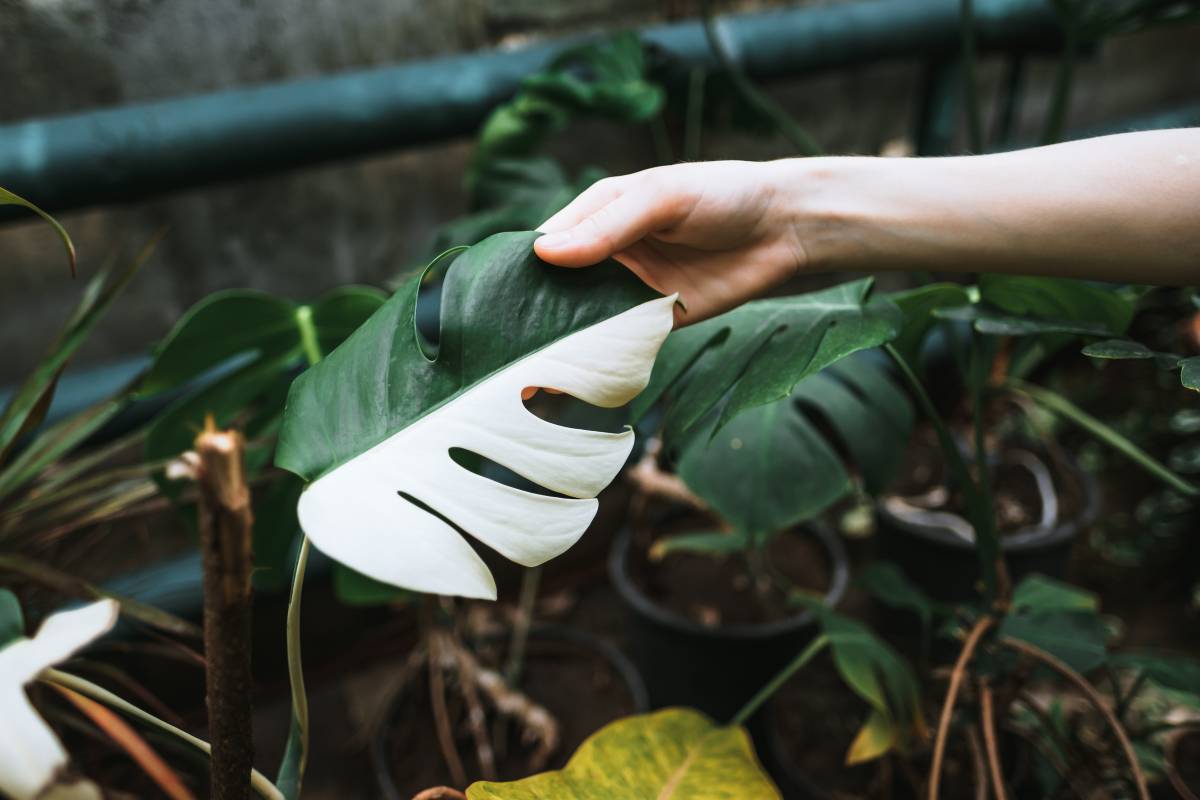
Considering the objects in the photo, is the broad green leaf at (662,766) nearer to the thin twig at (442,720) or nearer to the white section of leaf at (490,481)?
the white section of leaf at (490,481)

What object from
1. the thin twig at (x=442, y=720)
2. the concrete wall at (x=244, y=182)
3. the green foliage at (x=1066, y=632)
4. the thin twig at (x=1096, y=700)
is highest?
the concrete wall at (x=244, y=182)

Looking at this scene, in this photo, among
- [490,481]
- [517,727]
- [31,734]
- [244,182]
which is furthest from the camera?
[244,182]

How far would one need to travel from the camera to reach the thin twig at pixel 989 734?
0.60m

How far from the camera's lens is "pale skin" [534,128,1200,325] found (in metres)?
0.53

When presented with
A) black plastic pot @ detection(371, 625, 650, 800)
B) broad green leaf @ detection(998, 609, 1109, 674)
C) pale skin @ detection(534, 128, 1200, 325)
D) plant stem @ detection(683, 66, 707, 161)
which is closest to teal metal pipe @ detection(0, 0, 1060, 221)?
plant stem @ detection(683, 66, 707, 161)

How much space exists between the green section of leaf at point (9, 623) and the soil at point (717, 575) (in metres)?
0.91

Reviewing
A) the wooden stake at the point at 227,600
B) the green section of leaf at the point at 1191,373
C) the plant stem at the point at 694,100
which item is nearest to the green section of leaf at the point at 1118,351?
the green section of leaf at the point at 1191,373

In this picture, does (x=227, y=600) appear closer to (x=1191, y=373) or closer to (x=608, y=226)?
(x=608, y=226)

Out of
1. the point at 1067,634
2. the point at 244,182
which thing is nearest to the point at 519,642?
the point at 1067,634

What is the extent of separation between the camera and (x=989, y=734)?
2.13ft

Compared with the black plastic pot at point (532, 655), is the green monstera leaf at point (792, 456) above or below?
above

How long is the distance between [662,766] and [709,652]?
50 centimetres

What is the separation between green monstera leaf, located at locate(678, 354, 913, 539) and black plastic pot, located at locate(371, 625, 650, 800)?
0.41 metres

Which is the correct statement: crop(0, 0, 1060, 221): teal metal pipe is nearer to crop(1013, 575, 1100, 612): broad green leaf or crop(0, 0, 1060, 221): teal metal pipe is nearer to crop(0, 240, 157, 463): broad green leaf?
crop(0, 240, 157, 463): broad green leaf
